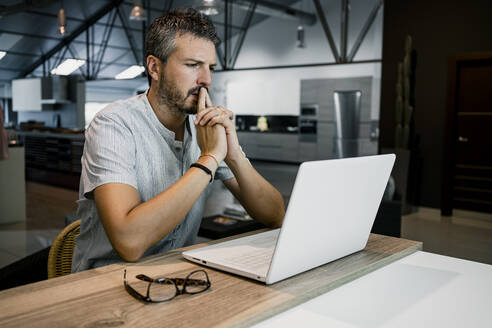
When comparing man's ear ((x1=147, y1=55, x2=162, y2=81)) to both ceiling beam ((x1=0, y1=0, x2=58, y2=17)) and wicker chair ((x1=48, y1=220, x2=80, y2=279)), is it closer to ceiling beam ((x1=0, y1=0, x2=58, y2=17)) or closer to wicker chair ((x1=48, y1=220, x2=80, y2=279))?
wicker chair ((x1=48, y1=220, x2=80, y2=279))

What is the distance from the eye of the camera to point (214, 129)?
1330 millimetres

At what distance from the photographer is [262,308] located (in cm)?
80

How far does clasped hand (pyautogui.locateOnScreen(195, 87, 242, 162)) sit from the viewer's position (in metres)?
1.31

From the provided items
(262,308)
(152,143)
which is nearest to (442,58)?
(152,143)

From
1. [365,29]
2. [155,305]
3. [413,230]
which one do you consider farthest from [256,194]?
[365,29]

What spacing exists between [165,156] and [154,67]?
30cm

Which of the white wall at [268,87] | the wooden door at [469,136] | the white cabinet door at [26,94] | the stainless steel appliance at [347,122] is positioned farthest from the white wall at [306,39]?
the white cabinet door at [26,94]

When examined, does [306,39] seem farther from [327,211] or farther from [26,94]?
[327,211]

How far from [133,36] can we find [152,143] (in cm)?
1172

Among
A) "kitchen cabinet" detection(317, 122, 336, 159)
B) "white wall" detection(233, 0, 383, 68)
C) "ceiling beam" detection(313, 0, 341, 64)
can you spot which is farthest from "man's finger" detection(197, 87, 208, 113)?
"kitchen cabinet" detection(317, 122, 336, 159)

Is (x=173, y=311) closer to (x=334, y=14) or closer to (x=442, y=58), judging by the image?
(x=442, y=58)

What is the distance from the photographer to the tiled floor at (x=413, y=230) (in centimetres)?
413

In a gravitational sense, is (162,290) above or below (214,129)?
below

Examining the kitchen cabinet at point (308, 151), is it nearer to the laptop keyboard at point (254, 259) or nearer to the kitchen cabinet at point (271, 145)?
the kitchen cabinet at point (271, 145)
